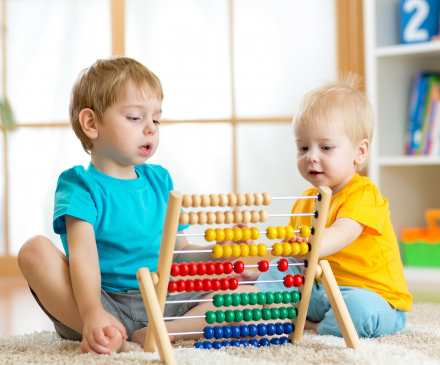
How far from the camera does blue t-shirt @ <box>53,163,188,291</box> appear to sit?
1.15 m

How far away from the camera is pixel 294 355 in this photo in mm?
936

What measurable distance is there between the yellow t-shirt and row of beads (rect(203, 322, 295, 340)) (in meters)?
0.24

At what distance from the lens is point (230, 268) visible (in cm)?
98

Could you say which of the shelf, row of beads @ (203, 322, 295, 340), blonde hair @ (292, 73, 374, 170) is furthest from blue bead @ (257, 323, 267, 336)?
the shelf

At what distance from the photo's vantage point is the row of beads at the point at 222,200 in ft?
2.89

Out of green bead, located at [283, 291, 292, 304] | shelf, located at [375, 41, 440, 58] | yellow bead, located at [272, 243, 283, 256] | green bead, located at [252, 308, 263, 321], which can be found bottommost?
green bead, located at [252, 308, 263, 321]

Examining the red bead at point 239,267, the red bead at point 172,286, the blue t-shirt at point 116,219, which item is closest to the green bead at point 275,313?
the red bead at point 239,267

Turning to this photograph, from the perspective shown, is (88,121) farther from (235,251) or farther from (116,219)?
(235,251)

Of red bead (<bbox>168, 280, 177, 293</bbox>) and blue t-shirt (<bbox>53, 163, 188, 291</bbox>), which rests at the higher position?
blue t-shirt (<bbox>53, 163, 188, 291</bbox>)

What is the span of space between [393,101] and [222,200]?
1517mm

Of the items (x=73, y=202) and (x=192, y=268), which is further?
(x=73, y=202)

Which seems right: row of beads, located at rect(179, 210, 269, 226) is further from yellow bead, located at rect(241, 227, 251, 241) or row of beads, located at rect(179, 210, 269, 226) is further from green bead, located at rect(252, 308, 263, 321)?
green bead, located at rect(252, 308, 263, 321)

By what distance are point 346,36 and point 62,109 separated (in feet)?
4.37

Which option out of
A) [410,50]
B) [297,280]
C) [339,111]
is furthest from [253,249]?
[410,50]
